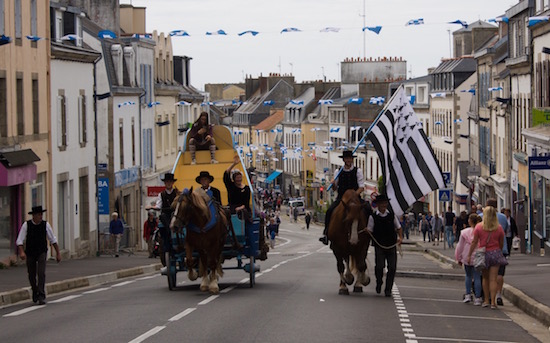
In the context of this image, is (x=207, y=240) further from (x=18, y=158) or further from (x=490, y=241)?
(x=18, y=158)

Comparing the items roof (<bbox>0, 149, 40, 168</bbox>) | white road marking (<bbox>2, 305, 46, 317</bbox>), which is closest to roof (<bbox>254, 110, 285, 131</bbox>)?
roof (<bbox>0, 149, 40, 168</bbox>)

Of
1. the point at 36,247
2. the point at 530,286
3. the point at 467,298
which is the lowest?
the point at 530,286

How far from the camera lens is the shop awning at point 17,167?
106 ft

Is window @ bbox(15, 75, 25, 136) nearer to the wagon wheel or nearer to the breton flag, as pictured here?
the breton flag

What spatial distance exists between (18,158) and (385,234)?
16.1 meters

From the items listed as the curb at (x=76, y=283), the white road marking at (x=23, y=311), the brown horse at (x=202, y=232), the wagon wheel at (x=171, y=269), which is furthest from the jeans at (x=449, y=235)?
the white road marking at (x=23, y=311)

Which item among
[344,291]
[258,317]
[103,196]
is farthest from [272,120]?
[258,317]

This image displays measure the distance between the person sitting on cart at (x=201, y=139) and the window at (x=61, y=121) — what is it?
16.3 metres

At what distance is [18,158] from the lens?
33719mm

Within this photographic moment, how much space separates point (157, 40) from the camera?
66875 millimetres

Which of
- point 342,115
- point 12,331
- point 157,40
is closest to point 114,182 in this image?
point 157,40

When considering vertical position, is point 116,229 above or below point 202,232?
below

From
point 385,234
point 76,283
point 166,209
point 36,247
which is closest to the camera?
point 385,234

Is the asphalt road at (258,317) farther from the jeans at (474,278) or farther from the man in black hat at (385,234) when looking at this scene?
the man in black hat at (385,234)
